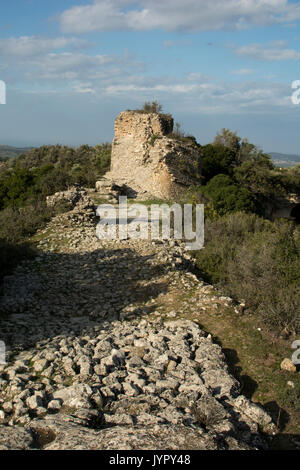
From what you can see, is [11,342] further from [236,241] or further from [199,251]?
[236,241]

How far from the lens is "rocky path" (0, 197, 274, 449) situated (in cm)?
308

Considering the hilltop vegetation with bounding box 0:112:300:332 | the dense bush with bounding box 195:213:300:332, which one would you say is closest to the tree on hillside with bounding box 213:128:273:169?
the hilltop vegetation with bounding box 0:112:300:332

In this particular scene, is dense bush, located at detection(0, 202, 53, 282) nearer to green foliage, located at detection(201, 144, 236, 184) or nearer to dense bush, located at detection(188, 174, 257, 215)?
dense bush, located at detection(188, 174, 257, 215)

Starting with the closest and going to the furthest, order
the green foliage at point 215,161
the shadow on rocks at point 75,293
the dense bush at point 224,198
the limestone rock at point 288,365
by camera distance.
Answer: the limestone rock at point 288,365 → the shadow on rocks at point 75,293 → the dense bush at point 224,198 → the green foliage at point 215,161

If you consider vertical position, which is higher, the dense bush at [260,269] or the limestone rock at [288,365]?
the dense bush at [260,269]

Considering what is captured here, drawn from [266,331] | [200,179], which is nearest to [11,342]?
[266,331]

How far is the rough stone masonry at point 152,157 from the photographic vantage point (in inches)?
666

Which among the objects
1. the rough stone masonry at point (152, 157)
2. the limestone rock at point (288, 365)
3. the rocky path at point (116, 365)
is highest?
the rough stone masonry at point (152, 157)

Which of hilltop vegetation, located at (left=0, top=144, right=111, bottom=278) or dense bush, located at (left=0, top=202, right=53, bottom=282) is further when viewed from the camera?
hilltop vegetation, located at (left=0, top=144, right=111, bottom=278)

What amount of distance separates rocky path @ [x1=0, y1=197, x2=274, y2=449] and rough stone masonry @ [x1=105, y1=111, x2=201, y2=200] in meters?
8.55

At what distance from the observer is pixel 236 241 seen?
1008 centimetres

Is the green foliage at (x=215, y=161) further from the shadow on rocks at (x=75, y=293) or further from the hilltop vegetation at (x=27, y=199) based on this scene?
the shadow on rocks at (x=75, y=293)

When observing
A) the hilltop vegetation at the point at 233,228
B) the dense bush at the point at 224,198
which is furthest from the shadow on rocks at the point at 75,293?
the dense bush at the point at 224,198

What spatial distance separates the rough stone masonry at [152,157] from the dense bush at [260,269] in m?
6.65
